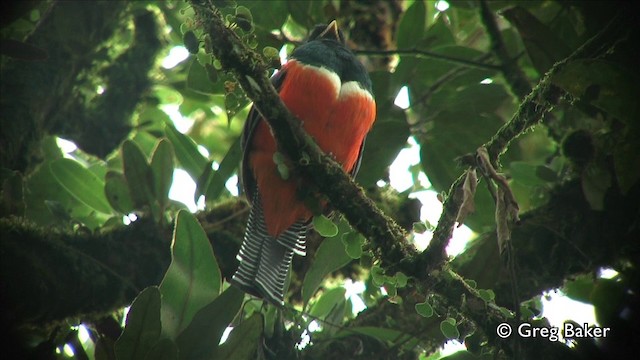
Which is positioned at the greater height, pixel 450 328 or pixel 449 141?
pixel 449 141

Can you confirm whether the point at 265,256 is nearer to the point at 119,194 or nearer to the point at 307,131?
the point at 307,131

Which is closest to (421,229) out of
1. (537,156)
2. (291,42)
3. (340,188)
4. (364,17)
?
(340,188)

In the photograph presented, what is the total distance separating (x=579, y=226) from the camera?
2.93 m

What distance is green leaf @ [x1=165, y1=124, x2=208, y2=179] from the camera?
3.35 meters

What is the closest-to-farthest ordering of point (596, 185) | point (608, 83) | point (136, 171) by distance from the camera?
1. point (608, 83)
2. point (596, 185)
3. point (136, 171)

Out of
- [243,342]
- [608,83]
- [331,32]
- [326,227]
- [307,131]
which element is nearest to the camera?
[608,83]

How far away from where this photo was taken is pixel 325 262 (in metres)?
2.77

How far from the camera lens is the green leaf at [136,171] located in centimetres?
304

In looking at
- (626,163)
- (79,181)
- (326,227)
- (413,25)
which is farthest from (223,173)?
(626,163)

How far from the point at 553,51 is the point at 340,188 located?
1139 mm

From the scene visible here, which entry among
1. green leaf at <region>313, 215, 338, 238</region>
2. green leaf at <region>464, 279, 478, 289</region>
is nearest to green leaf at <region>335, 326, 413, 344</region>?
green leaf at <region>464, 279, 478, 289</region>

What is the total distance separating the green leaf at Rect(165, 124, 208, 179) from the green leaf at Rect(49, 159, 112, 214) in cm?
38

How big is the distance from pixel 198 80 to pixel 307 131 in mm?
566

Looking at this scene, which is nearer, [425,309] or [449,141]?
[425,309]
